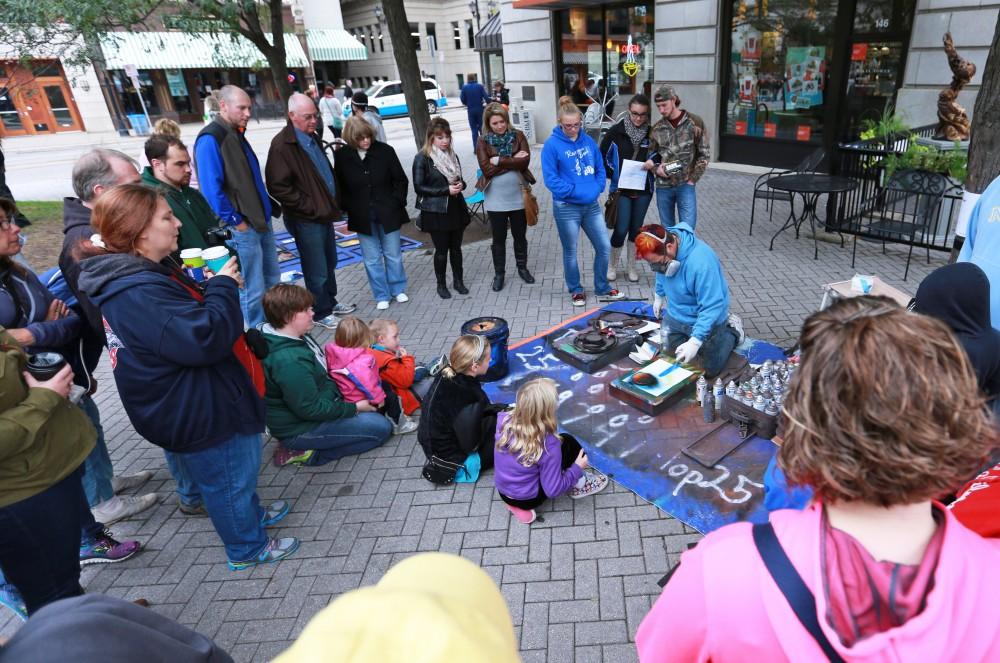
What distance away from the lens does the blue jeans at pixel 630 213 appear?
20.1ft

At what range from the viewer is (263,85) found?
34.9 meters

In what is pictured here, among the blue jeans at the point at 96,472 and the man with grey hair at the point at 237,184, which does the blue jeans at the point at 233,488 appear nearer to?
the blue jeans at the point at 96,472

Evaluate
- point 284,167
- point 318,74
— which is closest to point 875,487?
→ point 284,167

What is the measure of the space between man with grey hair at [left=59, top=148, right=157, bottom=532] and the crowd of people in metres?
0.02

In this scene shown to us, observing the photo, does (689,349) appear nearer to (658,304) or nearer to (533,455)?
(658,304)

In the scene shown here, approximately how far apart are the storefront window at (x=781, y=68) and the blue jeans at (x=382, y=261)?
8730 millimetres

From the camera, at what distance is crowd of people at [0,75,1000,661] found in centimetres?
103

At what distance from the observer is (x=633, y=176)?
5.96 meters

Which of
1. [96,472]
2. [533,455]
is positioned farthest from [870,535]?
[96,472]

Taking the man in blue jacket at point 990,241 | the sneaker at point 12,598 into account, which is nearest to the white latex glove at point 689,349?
the man in blue jacket at point 990,241

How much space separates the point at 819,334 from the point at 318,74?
46980 millimetres

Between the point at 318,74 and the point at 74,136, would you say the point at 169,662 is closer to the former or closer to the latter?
the point at 74,136

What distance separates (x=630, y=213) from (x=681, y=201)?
2.13ft

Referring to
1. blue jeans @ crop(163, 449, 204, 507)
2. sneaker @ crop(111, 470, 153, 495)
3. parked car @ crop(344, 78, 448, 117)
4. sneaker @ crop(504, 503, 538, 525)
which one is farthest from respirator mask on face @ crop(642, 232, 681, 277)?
parked car @ crop(344, 78, 448, 117)
